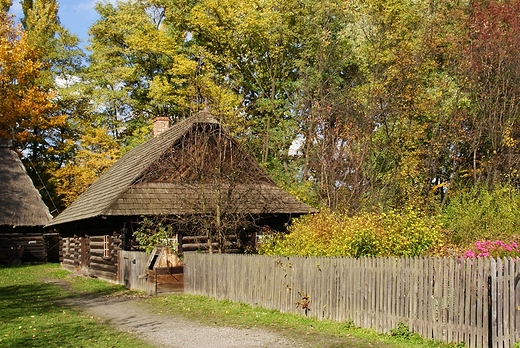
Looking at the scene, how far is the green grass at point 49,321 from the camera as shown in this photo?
10.6 m

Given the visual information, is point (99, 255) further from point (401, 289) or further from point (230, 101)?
point (401, 289)

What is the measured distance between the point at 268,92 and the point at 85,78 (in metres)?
13.2

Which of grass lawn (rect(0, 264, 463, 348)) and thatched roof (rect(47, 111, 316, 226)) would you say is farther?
thatched roof (rect(47, 111, 316, 226))

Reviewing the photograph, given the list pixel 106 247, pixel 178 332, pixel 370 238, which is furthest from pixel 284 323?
pixel 106 247

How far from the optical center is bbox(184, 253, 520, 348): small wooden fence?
9547 mm

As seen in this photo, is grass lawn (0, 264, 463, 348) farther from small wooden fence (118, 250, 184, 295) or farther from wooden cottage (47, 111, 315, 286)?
wooden cottage (47, 111, 315, 286)

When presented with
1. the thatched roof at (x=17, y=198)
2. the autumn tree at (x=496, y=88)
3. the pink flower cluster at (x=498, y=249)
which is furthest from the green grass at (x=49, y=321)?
the autumn tree at (x=496, y=88)

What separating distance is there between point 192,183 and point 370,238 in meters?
7.67

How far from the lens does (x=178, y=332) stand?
11500mm

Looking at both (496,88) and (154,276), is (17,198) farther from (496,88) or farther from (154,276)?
(496,88)

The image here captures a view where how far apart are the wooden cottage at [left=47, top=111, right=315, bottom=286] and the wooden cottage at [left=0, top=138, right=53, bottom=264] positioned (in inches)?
343

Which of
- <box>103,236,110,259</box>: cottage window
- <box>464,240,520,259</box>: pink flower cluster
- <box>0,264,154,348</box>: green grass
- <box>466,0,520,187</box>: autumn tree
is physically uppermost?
<box>466,0,520,187</box>: autumn tree

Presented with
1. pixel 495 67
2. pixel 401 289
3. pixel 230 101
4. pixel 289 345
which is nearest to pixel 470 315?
pixel 401 289

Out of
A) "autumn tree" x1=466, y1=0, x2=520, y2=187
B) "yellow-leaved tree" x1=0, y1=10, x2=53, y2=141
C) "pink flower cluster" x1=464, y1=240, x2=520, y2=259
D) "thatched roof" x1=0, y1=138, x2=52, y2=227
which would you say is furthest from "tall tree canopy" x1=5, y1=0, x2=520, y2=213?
"pink flower cluster" x1=464, y1=240, x2=520, y2=259
